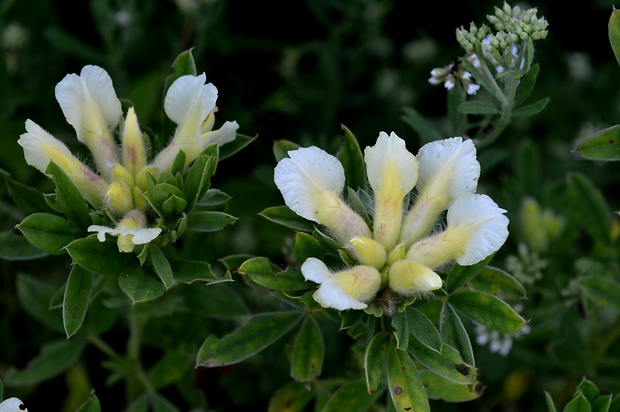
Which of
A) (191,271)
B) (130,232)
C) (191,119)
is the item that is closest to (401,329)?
(191,271)

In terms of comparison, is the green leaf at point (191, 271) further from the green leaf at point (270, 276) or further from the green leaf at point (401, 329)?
the green leaf at point (401, 329)

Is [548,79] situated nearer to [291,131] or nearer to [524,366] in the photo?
[291,131]

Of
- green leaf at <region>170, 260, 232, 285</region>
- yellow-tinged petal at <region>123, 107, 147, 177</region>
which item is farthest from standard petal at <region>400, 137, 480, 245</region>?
yellow-tinged petal at <region>123, 107, 147, 177</region>

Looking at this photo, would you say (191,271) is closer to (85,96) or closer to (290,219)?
(290,219)

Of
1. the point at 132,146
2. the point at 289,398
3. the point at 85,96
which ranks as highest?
the point at 85,96

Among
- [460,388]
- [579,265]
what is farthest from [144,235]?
[579,265]

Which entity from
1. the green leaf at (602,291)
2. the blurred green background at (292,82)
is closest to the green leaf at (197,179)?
the blurred green background at (292,82)
